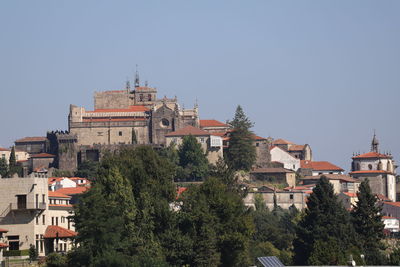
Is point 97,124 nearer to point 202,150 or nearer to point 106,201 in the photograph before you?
point 202,150

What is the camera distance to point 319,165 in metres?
170

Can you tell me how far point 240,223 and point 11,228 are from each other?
594 inches

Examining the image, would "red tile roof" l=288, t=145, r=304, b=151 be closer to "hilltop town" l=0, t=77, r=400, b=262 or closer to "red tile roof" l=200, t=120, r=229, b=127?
"hilltop town" l=0, t=77, r=400, b=262

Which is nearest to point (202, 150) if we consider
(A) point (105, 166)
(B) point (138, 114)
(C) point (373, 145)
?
(B) point (138, 114)

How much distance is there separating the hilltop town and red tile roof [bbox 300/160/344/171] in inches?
6.2

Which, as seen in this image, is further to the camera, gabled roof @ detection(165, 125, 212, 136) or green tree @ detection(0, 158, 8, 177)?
gabled roof @ detection(165, 125, 212, 136)

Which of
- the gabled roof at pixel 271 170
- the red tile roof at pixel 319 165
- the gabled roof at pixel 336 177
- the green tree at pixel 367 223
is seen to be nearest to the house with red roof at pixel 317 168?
the red tile roof at pixel 319 165

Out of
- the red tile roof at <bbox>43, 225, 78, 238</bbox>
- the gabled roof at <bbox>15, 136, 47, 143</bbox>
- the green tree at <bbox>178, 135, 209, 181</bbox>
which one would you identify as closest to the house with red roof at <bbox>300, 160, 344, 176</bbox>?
the green tree at <bbox>178, 135, 209, 181</bbox>

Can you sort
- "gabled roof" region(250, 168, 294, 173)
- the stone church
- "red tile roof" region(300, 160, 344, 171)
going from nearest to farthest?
"gabled roof" region(250, 168, 294, 173)
the stone church
"red tile roof" region(300, 160, 344, 171)

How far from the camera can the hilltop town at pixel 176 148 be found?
480 ft

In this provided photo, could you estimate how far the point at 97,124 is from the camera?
16538 centimetres

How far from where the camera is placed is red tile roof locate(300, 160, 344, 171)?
6594 inches

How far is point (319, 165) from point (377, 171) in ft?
29.7

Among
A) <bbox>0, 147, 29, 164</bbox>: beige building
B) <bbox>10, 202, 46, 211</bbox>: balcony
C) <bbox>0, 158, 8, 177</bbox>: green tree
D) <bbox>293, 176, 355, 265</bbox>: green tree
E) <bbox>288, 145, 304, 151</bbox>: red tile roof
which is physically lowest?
<bbox>293, 176, 355, 265</bbox>: green tree
